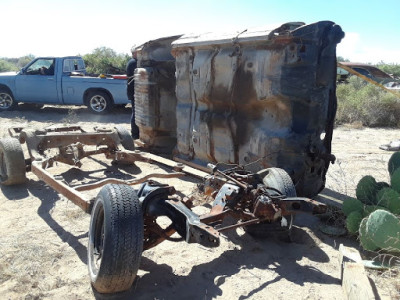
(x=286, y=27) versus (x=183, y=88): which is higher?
(x=286, y=27)

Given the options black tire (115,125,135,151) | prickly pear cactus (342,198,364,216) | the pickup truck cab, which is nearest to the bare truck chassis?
prickly pear cactus (342,198,364,216)

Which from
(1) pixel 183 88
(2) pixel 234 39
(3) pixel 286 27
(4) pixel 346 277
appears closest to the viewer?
(4) pixel 346 277

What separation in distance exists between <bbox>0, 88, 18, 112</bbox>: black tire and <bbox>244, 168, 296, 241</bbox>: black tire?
479 inches

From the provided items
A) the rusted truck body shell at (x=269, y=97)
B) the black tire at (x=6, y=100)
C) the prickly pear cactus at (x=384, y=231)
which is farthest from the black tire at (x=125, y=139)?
the black tire at (x=6, y=100)

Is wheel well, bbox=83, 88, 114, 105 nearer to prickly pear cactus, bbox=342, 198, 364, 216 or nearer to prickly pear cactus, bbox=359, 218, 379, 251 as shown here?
prickly pear cactus, bbox=342, 198, 364, 216

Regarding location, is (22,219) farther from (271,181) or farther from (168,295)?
(271,181)

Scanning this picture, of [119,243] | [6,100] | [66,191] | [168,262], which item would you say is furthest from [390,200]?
[6,100]

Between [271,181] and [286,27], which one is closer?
[271,181]

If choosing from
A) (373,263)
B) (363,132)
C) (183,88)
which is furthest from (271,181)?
(363,132)

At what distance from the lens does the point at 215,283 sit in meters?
3.34

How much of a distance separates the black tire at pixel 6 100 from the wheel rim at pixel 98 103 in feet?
9.31

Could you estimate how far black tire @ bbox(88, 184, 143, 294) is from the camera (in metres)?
2.80

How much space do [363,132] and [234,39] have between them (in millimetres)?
7537

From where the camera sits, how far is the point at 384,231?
346 centimetres
